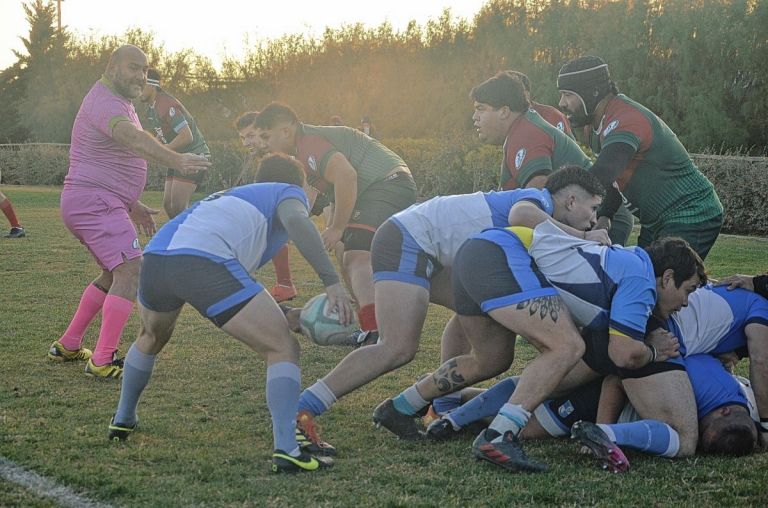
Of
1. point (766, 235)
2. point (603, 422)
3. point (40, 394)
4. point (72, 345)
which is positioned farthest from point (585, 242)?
point (766, 235)

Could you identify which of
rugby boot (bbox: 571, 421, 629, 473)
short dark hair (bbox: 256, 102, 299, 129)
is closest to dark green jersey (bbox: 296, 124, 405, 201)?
short dark hair (bbox: 256, 102, 299, 129)

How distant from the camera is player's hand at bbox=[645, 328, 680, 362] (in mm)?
4367

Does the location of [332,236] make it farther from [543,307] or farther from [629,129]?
[543,307]

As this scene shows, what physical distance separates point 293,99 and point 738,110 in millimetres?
16995

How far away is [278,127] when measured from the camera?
6043 mm

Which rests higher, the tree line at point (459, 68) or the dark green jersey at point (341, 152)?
the dark green jersey at point (341, 152)

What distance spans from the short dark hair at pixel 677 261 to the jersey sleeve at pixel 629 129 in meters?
1.24

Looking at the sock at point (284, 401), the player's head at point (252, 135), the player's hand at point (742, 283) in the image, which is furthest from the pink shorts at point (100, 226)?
the player's hand at point (742, 283)

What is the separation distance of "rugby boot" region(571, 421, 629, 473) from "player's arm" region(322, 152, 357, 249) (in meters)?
2.45

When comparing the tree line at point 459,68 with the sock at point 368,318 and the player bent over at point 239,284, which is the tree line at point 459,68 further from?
the player bent over at point 239,284

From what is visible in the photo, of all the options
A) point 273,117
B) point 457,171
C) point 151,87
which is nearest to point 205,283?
point 273,117

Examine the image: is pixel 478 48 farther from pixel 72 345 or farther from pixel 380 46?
pixel 72 345

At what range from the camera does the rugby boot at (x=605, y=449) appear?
411 cm

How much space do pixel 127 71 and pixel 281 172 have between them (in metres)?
2.08
